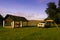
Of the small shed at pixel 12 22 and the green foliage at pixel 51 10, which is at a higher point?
the green foliage at pixel 51 10

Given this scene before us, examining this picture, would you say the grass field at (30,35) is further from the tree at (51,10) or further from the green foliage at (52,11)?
the tree at (51,10)

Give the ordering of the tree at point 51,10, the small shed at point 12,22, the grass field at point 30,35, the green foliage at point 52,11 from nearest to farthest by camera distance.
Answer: the grass field at point 30,35 < the small shed at point 12,22 < the green foliage at point 52,11 < the tree at point 51,10

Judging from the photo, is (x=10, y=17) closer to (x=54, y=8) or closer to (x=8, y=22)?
(x=8, y=22)

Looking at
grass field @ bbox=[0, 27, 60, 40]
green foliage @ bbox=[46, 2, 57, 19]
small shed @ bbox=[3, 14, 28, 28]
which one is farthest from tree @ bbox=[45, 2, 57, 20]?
grass field @ bbox=[0, 27, 60, 40]

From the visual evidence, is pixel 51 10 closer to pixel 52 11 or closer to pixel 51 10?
pixel 51 10

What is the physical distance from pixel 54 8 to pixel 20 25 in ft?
122

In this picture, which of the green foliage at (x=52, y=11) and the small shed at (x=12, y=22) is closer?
the small shed at (x=12, y=22)

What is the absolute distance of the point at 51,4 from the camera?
76062 millimetres

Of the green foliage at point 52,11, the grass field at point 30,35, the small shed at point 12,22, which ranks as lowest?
the grass field at point 30,35

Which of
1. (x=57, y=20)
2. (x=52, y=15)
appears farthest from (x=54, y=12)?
(x=57, y=20)

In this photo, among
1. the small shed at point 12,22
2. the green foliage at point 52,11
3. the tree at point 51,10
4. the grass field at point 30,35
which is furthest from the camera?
the tree at point 51,10

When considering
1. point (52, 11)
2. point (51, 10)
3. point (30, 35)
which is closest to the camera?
point (30, 35)

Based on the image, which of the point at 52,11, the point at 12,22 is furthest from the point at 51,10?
the point at 12,22

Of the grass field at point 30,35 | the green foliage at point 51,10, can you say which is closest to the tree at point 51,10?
the green foliage at point 51,10
